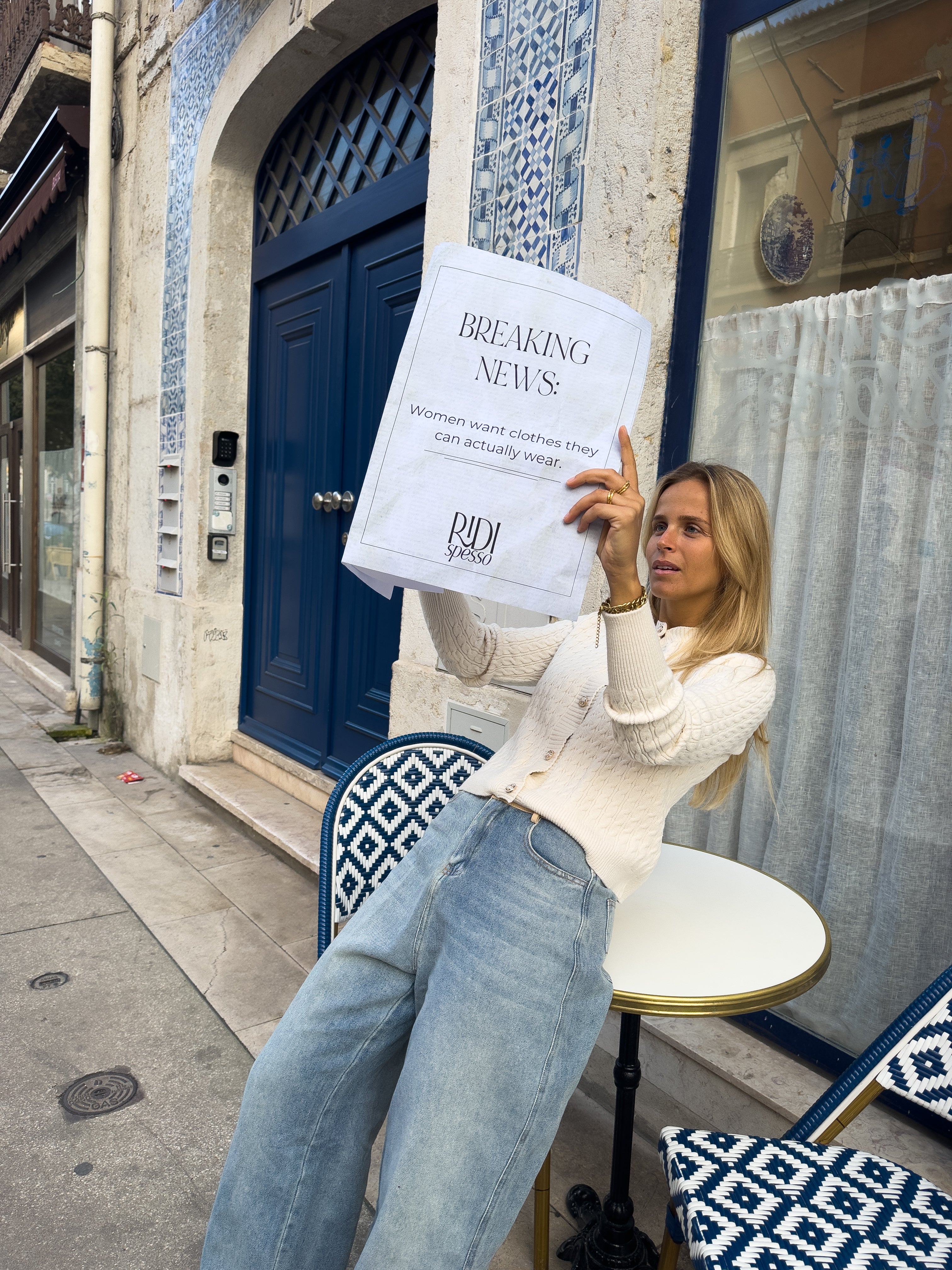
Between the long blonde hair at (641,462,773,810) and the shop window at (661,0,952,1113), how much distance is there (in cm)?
61

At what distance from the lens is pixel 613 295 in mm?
2473

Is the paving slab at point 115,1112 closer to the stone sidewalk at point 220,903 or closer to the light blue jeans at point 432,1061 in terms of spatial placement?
the stone sidewalk at point 220,903

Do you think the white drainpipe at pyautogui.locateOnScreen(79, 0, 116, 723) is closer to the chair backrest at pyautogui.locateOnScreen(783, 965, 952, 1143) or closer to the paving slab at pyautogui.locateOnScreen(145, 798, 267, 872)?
the paving slab at pyautogui.locateOnScreen(145, 798, 267, 872)

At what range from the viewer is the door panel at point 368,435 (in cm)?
379

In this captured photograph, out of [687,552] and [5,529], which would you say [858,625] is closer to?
[687,552]

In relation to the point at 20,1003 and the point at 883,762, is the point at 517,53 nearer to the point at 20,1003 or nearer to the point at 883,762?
the point at 883,762

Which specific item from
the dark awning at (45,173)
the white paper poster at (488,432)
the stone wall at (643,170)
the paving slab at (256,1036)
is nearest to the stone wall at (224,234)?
the stone wall at (643,170)

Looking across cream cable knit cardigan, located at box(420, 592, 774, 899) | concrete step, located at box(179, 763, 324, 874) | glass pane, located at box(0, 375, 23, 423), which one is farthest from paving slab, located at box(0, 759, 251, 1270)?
Answer: glass pane, located at box(0, 375, 23, 423)

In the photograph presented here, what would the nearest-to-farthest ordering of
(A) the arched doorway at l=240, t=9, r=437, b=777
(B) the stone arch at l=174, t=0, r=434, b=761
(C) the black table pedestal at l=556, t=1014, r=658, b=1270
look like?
1. (C) the black table pedestal at l=556, t=1014, r=658, b=1270
2. (A) the arched doorway at l=240, t=9, r=437, b=777
3. (B) the stone arch at l=174, t=0, r=434, b=761

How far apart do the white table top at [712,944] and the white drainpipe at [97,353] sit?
5.24 metres

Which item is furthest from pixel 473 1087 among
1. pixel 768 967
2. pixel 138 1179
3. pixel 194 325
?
pixel 194 325

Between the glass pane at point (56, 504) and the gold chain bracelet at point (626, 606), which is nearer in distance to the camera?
the gold chain bracelet at point (626, 606)

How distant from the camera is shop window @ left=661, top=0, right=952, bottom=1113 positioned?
78.0 inches

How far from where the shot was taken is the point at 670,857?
6.43 feet
